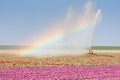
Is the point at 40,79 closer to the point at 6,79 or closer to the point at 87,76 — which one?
the point at 6,79

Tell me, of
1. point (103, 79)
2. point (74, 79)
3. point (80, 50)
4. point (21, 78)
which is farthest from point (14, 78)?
point (80, 50)

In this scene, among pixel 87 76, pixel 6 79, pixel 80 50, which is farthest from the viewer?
pixel 80 50

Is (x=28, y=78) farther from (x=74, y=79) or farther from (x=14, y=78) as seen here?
(x=74, y=79)

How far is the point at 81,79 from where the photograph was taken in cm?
1903

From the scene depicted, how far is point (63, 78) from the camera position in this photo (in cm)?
1908

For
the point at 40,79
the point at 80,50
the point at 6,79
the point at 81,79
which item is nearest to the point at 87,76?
the point at 81,79

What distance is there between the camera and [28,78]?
736 inches

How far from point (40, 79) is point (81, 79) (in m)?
2.36

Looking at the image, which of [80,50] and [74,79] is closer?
[74,79]

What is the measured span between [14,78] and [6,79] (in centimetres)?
59

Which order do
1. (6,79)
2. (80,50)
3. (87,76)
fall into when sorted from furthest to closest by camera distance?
1. (80,50)
2. (87,76)
3. (6,79)

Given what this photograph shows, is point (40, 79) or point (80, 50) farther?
point (80, 50)

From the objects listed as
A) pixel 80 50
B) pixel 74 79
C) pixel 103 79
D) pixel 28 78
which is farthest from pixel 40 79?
pixel 80 50

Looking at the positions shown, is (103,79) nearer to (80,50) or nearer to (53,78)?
(53,78)
